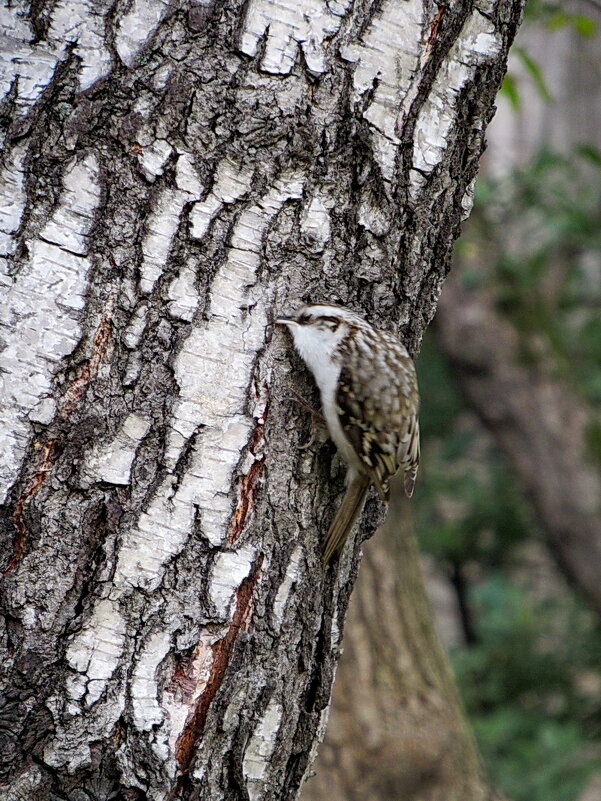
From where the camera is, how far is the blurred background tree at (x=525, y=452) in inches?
208

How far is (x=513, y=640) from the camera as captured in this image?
591 centimetres

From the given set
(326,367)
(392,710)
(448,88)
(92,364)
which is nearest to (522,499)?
(392,710)

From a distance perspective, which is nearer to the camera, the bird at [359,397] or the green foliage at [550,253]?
the bird at [359,397]

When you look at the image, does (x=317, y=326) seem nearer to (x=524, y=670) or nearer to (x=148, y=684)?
(x=148, y=684)

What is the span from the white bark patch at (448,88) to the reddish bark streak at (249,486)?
0.58m

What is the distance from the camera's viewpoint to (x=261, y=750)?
176cm

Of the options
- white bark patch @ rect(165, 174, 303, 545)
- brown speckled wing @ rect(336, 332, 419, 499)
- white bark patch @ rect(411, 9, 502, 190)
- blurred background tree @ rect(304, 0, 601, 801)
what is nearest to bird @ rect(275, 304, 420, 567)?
brown speckled wing @ rect(336, 332, 419, 499)

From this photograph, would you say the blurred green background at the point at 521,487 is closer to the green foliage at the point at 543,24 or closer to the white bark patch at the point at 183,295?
the green foliage at the point at 543,24

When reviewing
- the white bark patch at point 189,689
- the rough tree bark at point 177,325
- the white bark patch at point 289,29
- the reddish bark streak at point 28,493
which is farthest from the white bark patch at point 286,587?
the white bark patch at point 289,29

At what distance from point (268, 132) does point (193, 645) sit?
0.96 metres

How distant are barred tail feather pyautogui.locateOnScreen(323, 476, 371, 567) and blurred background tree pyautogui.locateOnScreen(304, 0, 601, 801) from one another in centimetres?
347

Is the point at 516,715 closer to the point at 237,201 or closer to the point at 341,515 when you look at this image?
the point at 341,515

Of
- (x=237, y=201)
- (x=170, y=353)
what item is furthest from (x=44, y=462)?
(x=237, y=201)

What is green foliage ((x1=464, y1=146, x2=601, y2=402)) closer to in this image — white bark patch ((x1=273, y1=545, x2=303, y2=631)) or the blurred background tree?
the blurred background tree
